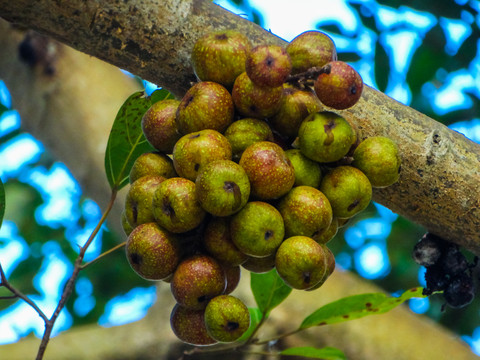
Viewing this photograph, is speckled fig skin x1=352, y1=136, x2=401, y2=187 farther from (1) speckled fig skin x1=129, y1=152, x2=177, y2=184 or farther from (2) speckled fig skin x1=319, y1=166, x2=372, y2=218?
(1) speckled fig skin x1=129, y1=152, x2=177, y2=184

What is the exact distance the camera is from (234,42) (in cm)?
120

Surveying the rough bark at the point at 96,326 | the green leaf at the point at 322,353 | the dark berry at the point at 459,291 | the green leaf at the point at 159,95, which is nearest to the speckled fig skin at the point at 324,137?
the green leaf at the point at 159,95

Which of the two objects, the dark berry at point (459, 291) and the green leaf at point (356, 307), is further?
the green leaf at point (356, 307)

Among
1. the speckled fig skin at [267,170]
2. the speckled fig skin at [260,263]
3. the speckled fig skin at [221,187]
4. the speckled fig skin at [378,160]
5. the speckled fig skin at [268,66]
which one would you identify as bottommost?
the speckled fig skin at [260,263]

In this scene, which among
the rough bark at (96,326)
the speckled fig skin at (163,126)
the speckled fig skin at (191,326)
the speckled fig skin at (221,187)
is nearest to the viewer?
the speckled fig skin at (221,187)

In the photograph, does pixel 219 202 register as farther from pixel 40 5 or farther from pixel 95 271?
pixel 95 271

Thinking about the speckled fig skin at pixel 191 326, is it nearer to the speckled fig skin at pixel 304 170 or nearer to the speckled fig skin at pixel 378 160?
the speckled fig skin at pixel 304 170

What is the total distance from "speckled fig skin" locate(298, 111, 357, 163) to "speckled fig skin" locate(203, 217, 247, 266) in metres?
0.22

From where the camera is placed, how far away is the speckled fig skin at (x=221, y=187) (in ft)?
3.31

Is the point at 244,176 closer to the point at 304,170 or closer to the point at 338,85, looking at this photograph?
the point at 304,170

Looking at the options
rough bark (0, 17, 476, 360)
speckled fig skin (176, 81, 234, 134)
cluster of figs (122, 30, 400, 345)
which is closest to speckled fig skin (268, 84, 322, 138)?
cluster of figs (122, 30, 400, 345)

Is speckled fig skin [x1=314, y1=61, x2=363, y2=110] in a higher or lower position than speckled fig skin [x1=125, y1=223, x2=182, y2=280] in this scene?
higher

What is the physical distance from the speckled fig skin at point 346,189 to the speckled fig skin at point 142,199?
344 mm

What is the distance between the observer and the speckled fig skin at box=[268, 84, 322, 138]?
1.19 meters
